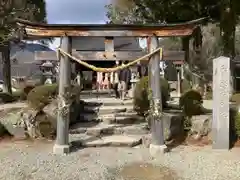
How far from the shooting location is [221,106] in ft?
28.4

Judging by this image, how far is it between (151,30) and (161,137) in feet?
8.33

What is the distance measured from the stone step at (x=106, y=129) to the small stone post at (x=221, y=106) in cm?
204

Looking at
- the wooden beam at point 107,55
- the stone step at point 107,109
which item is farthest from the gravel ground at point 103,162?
the stone step at point 107,109

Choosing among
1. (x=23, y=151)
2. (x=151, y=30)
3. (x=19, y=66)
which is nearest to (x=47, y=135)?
(x=23, y=151)

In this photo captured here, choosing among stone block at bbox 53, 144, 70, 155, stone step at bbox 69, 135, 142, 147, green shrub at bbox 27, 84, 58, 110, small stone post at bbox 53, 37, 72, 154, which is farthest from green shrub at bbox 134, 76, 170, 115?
stone block at bbox 53, 144, 70, 155

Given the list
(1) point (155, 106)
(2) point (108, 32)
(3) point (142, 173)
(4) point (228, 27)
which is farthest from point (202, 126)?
(4) point (228, 27)

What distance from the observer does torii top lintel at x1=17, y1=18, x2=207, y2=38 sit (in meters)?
8.30

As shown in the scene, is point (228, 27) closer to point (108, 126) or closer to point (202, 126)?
point (202, 126)

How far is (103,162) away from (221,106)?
10.7ft

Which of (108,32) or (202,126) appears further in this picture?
(202,126)

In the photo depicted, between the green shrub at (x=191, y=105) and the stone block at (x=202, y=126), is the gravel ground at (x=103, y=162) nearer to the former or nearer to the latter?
the stone block at (x=202, y=126)

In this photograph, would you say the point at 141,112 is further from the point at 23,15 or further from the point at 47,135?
the point at 23,15

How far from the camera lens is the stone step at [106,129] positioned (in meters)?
9.56

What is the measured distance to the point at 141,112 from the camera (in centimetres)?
1093
